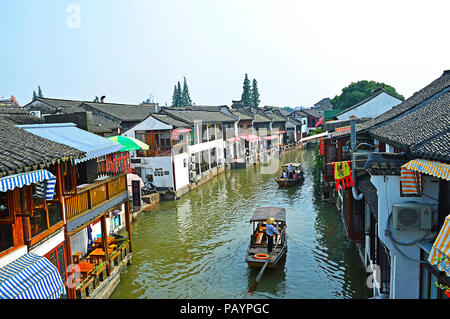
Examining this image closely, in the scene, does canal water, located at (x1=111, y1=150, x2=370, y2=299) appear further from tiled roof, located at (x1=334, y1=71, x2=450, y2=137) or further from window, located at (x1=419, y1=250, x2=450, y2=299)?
tiled roof, located at (x1=334, y1=71, x2=450, y2=137)

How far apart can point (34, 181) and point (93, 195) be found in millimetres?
4476

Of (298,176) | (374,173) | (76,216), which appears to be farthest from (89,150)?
(298,176)

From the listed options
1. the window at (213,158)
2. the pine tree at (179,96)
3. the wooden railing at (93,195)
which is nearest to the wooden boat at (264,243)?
the wooden railing at (93,195)

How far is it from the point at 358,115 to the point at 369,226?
20.8m

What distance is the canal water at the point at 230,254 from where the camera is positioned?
1273cm

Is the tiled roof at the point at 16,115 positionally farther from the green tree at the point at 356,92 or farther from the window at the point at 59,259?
the green tree at the point at 356,92

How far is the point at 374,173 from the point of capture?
777 cm

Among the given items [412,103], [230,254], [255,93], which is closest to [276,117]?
[255,93]

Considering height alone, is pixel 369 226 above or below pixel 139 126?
below

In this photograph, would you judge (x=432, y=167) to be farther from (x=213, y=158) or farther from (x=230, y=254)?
(x=213, y=158)

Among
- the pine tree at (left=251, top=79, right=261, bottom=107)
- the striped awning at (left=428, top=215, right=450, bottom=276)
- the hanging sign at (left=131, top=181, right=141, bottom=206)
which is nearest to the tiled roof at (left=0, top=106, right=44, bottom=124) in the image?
the hanging sign at (left=131, top=181, right=141, bottom=206)

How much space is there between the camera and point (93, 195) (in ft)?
38.4

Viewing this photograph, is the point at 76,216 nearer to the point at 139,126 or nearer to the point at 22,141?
the point at 22,141

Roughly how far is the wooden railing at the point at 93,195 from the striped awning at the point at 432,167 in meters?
9.15
